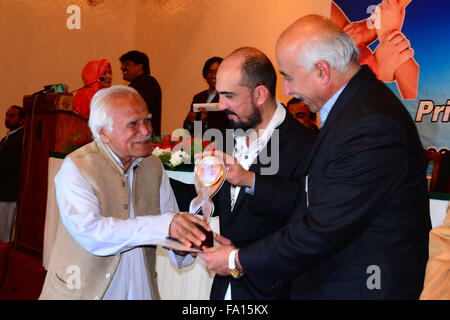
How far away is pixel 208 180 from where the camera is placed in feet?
7.43

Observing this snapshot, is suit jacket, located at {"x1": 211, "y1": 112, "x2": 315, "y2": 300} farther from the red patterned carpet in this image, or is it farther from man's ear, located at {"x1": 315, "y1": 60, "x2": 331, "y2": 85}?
the red patterned carpet

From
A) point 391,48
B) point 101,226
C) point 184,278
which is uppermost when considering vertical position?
point 391,48

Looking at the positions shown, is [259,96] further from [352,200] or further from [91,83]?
[91,83]

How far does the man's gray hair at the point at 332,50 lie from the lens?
1900 millimetres

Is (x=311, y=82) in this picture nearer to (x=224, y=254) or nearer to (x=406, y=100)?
(x=224, y=254)

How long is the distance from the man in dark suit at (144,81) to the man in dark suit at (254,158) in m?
4.03

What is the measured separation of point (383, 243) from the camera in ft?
5.62

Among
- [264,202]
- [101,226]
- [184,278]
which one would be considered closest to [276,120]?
[264,202]

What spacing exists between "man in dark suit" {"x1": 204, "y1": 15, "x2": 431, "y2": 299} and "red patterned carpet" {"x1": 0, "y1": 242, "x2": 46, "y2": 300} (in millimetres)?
3603

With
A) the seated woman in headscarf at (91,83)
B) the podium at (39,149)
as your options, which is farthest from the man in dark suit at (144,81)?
the podium at (39,149)

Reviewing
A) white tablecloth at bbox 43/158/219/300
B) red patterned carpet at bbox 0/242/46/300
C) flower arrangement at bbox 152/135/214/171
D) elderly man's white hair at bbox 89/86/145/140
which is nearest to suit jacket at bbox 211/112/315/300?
elderly man's white hair at bbox 89/86/145/140

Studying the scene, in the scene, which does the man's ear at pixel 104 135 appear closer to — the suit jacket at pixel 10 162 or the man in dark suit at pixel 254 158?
the man in dark suit at pixel 254 158

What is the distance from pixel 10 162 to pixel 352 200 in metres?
6.67
